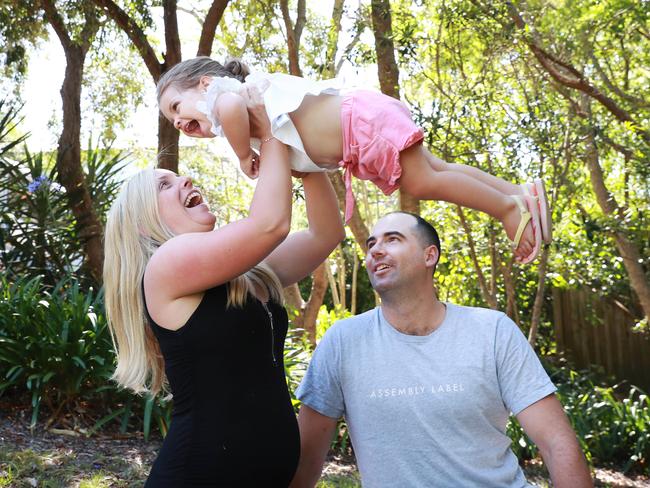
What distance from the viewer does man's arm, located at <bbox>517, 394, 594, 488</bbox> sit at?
243 centimetres

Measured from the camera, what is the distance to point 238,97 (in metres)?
2.26

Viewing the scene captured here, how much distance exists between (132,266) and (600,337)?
8642 mm

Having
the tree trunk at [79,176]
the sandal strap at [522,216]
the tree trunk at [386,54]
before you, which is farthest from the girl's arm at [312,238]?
the tree trunk at [79,176]

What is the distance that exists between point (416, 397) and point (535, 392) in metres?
0.37

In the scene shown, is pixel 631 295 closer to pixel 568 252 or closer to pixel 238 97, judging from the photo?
pixel 568 252

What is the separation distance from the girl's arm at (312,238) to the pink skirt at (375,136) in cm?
12

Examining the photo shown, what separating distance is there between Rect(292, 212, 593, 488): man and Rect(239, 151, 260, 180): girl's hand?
0.66 metres

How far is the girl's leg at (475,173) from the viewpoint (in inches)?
105

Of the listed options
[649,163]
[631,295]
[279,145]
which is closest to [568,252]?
[631,295]

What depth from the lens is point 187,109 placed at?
2607 mm

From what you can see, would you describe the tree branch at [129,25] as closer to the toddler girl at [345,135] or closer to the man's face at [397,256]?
the toddler girl at [345,135]

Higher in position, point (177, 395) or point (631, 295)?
point (631, 295)

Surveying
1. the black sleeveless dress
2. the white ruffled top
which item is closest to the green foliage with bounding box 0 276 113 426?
the white ruffled top

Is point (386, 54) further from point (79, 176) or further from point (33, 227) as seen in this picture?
point (33, 227)
